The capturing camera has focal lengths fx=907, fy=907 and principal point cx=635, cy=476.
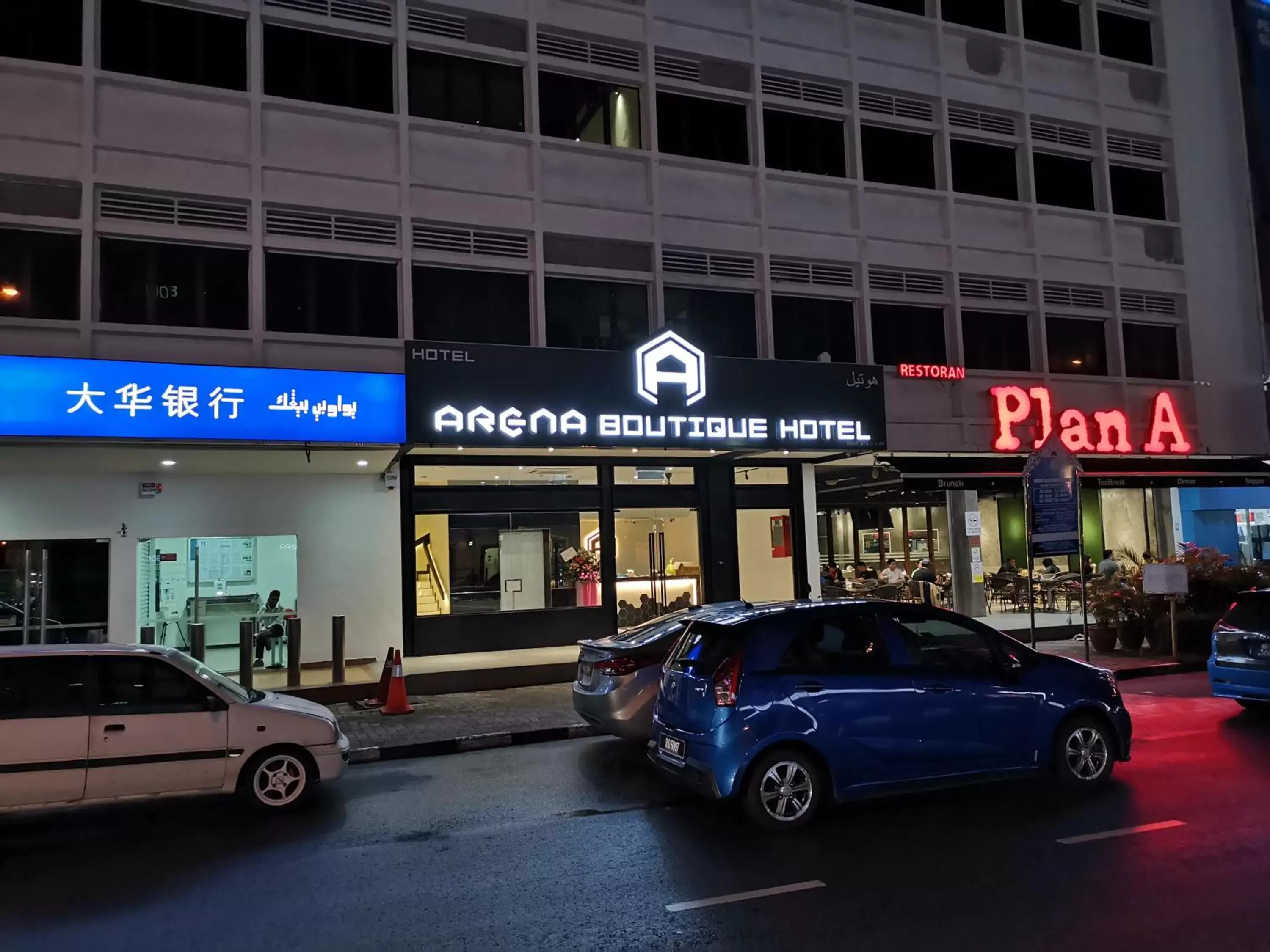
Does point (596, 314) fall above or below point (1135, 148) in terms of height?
below

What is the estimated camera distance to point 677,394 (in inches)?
530

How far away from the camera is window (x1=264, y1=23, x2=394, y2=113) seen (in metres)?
14.5

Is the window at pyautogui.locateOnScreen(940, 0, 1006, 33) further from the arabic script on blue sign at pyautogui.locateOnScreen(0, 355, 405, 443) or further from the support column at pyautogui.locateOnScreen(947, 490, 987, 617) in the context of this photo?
the arabic script on blue sign at pyautogui.locateOnScreen(0, 355, 405, 443)

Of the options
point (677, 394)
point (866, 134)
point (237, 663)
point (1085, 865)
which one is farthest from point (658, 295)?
point (1085, 865)

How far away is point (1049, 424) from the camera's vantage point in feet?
60.2

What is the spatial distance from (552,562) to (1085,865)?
11001mm

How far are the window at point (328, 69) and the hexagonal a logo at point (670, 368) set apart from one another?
243 inches

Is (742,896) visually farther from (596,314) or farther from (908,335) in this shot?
(908,335)

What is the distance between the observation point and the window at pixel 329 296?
555 inches

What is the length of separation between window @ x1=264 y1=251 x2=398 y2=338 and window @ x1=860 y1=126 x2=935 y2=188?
32.1 feet

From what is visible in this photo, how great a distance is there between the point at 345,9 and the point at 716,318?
8.06 meters

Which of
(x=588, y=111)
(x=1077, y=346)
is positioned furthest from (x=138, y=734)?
(x=1077, y=346)

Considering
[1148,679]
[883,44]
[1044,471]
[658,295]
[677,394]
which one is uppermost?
[883,44]

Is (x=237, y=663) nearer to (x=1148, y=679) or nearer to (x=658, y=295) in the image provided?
(x=658, y=295)
